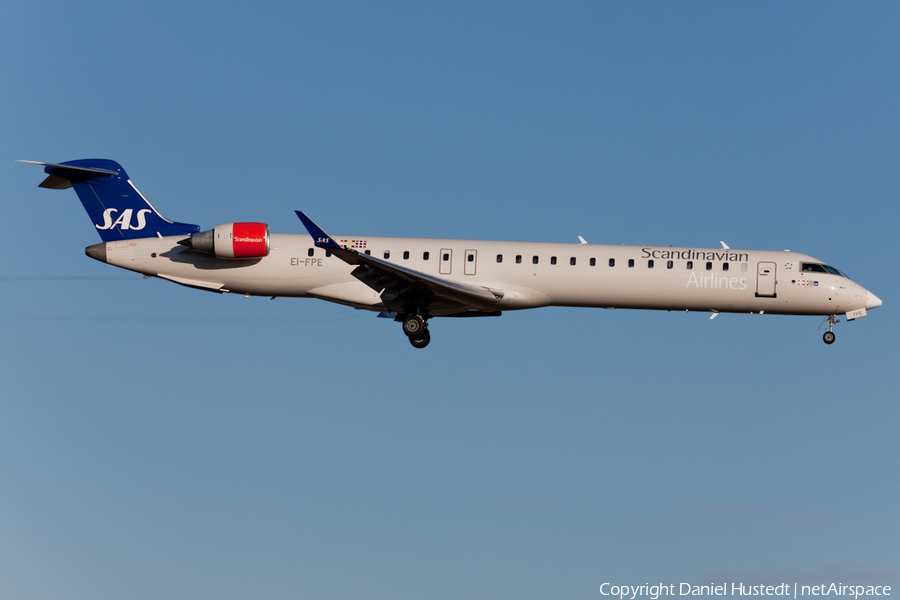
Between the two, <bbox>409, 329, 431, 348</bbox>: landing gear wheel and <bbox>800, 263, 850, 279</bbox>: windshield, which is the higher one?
<bbox>800, 263, 850, 279</bbox>: windshield

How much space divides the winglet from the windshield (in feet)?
43.7

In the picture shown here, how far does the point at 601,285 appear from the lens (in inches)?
1065

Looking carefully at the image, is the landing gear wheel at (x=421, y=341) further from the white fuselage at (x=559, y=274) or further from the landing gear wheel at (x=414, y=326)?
the white fuselage at (x=559, y=274)

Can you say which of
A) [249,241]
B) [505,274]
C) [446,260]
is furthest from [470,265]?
[249,241]

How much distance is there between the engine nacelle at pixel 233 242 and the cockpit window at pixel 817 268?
49.8 feet

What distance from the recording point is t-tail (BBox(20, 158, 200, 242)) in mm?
28734

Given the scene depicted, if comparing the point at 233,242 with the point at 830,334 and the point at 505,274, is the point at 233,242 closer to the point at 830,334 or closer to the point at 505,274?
the point at 505,274

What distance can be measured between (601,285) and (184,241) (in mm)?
11679

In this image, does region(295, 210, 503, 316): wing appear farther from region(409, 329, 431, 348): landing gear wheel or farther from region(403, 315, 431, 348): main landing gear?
region(409, 329, 431, 348): landing gear wheel

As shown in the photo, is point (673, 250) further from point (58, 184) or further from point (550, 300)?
point (58, 184)

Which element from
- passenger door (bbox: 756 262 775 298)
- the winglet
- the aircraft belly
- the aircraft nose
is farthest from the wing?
the aircraft nose

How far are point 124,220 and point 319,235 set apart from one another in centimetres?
789

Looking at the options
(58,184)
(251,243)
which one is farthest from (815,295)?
(58,184)

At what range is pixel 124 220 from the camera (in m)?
28.8
